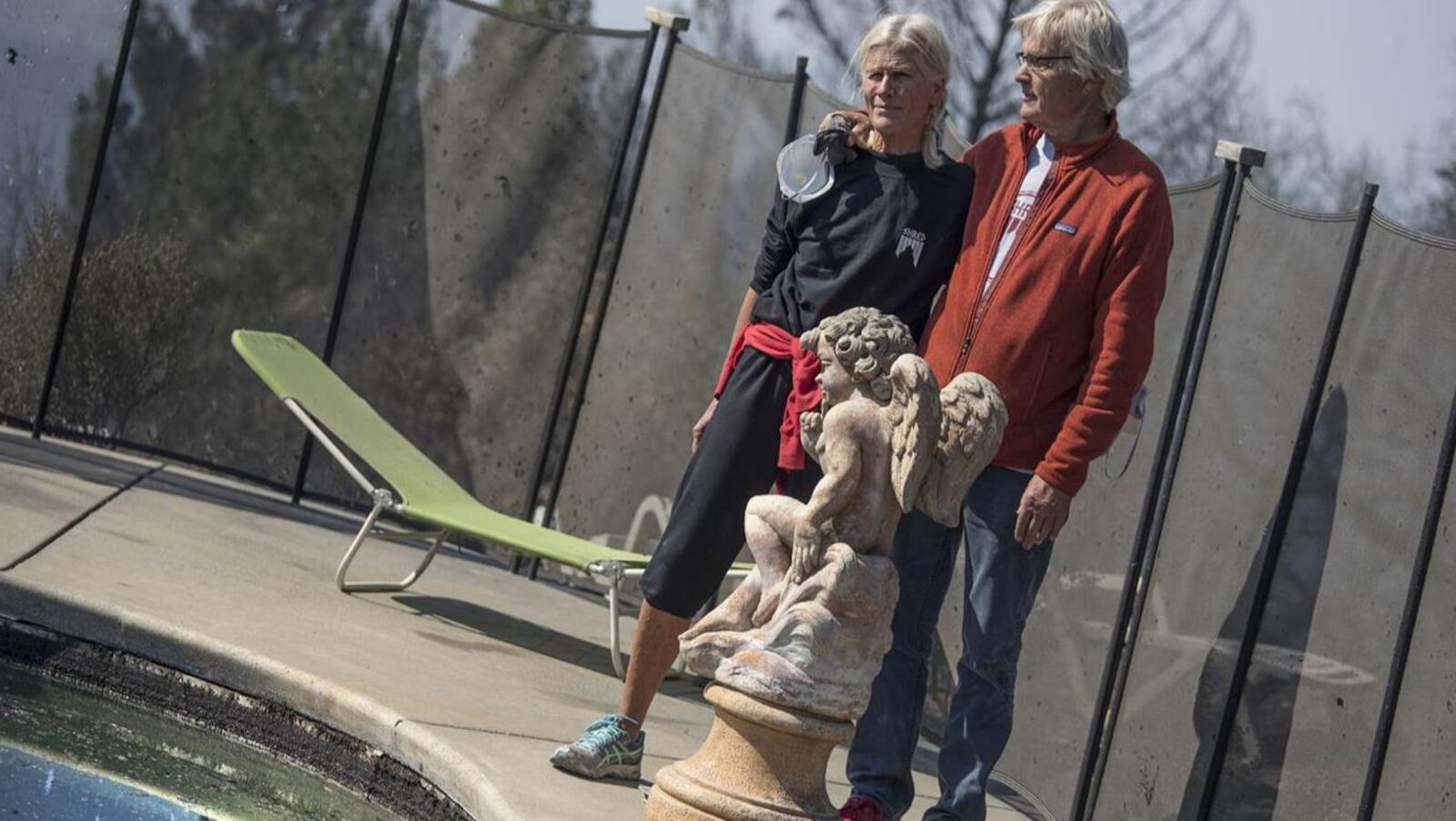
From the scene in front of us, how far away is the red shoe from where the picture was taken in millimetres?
3570

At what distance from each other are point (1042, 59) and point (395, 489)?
3030mm

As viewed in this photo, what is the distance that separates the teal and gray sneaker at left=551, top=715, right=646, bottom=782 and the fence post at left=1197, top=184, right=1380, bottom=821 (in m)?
1.64

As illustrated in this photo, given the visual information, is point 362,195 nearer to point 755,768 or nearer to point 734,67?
point 734,67

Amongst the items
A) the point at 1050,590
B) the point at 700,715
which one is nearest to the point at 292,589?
the point at 700,715

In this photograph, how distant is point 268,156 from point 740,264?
7.06 ft

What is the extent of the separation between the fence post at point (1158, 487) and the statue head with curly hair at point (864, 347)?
1.90 meters

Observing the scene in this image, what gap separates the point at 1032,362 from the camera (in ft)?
11.9

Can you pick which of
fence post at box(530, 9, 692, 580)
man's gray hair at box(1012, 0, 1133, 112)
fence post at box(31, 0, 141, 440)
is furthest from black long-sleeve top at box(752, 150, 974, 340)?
fence post at box(31, 0, 141, 440)

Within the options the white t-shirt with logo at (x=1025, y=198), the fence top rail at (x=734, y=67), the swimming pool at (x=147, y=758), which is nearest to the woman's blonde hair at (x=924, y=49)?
the white t-shirt with logo at (x=1025, y=198)

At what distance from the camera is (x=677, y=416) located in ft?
22.7

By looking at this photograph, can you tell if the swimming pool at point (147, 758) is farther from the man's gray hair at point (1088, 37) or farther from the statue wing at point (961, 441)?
the man's gray hair at point (1088, 37)

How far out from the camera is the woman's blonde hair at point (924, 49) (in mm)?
3811

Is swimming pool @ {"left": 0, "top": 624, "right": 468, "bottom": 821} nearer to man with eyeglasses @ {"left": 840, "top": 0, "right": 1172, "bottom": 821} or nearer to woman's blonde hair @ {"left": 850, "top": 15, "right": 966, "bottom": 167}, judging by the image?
man with eyeglasses @ {"left": 840, "top": 0, "right": 1172, "bottom": 821}

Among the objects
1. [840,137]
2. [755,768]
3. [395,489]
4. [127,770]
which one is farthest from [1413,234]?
[127,770]
